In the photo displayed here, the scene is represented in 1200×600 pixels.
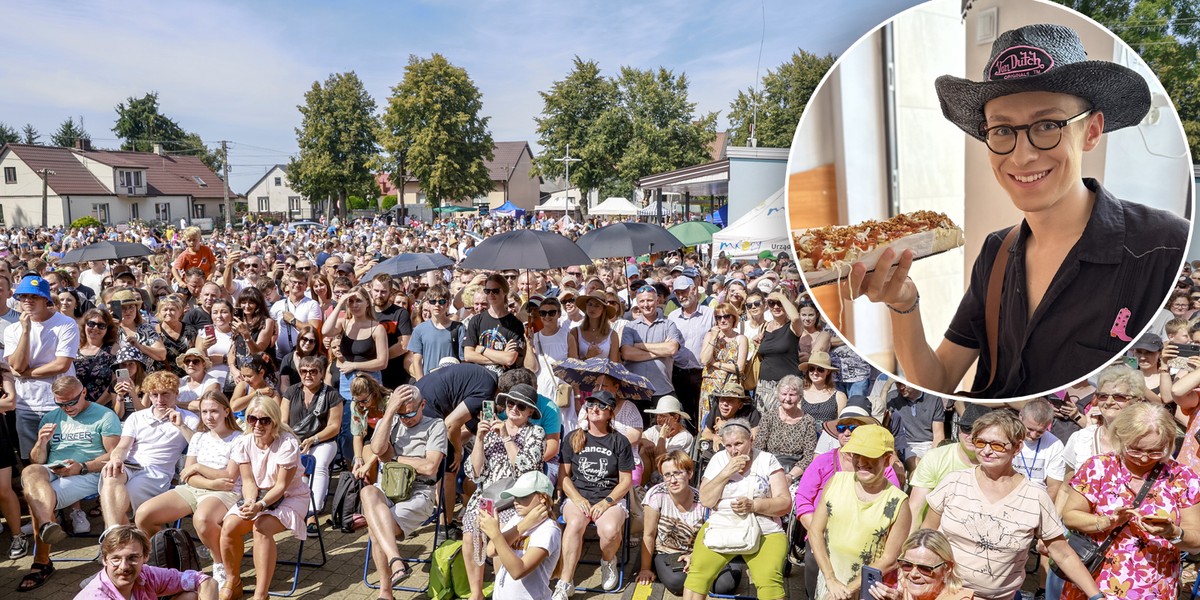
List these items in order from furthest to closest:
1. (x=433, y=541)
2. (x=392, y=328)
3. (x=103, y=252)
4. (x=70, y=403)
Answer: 1. (x=103, y=252)
2. (x=392, y=328)
3. (x=433, y=541)
4. (x=70, y=403)

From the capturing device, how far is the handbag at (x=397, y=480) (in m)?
5.16

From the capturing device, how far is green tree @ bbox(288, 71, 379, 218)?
50.1 meters

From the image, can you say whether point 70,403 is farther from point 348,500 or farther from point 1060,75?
point 1060,75

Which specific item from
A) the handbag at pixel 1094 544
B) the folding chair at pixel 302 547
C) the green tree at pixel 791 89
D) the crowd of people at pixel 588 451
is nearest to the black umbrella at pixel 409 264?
the crowd of people at pixel 588 451

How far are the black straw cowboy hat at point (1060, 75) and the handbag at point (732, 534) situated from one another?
12.3 ft

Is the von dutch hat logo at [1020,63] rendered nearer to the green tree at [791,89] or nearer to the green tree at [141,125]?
the green tree at [791,89]

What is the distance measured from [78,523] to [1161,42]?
22.6 ft

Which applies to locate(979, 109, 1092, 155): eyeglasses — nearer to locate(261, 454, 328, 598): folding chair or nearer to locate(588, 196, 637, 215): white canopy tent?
locate(261, 454, 328, 598): folding chair

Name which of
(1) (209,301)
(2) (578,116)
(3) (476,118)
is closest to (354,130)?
(3) (476,118)

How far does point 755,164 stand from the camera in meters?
1.68

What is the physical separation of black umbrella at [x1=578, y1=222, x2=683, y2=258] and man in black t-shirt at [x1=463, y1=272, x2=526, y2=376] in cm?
345

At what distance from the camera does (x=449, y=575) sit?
477 centimetres

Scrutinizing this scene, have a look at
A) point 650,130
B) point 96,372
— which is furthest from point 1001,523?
point 650,130

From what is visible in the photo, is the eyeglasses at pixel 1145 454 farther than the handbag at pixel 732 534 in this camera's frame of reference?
No
